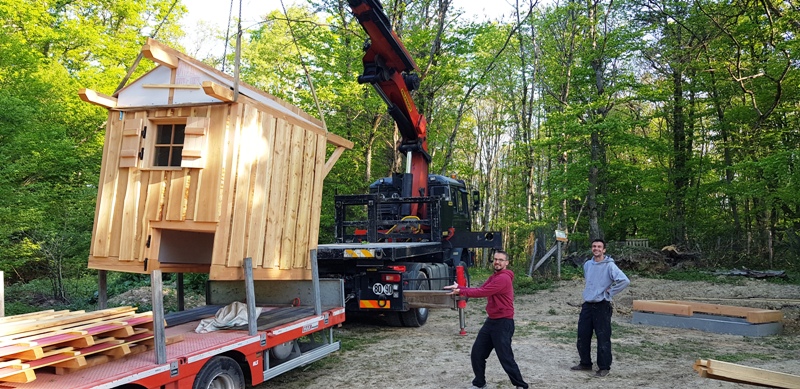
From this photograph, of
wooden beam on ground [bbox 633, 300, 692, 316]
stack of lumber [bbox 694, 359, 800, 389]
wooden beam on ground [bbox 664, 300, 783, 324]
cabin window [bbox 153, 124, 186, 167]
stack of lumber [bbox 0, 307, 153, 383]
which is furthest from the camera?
wooden beam on ground [bbox 633, 300, 692, 316]

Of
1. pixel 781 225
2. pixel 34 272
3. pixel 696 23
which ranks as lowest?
pixel 34 272

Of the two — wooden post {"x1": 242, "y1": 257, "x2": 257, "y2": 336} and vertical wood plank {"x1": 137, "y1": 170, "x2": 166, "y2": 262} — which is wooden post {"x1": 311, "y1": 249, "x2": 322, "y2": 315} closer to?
wooden post {"x1": 242, "y1": 257, "x2": 257, "y2": 336}

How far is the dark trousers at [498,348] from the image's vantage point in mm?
6000

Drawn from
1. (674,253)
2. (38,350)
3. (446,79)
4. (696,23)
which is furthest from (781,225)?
(38,350)

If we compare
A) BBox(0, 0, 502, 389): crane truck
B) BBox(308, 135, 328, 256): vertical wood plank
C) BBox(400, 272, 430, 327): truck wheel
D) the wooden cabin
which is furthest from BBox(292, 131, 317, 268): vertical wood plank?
BBox(400, 272, 430, 327): truck wheel

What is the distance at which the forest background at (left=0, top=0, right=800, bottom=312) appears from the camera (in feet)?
42.9

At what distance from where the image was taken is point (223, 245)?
5.30m

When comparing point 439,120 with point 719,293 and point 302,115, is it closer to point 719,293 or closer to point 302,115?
point 719,293

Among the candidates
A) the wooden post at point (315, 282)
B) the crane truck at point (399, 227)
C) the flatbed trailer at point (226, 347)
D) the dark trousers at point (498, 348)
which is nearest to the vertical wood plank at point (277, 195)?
the flatbed trailer at point (226, 347)

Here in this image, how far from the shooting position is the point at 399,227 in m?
11.8

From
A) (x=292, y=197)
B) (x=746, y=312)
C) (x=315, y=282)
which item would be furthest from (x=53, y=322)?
(x=746, y=312)

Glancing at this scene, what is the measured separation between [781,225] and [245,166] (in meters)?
23.6

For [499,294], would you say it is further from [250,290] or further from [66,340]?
[66,340]

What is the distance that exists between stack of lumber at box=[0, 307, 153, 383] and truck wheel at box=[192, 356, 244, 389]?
21.8 inches
